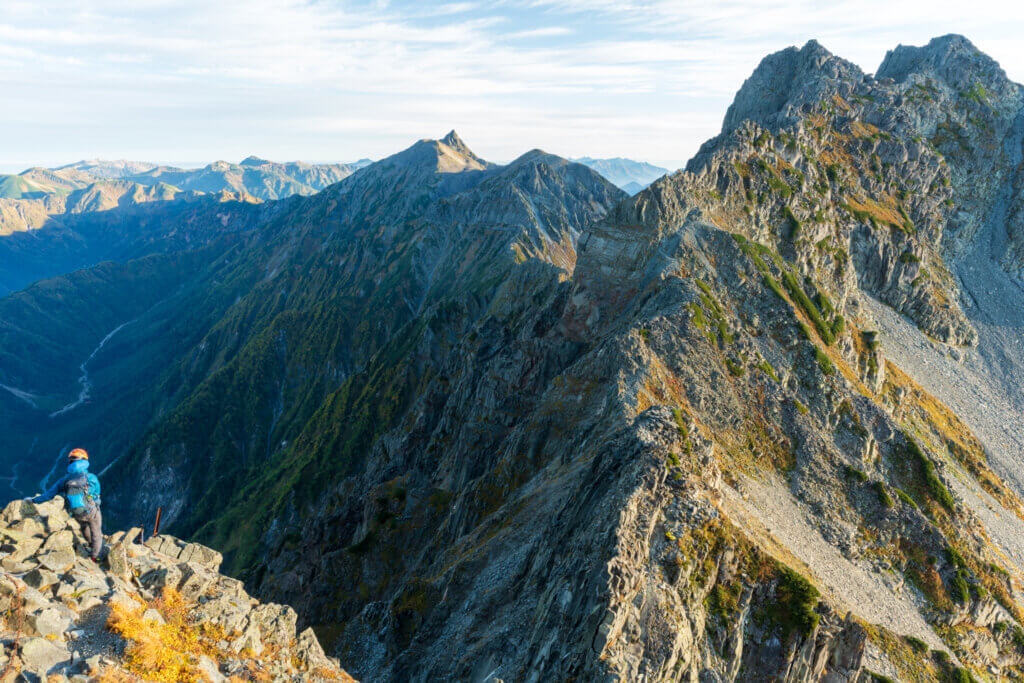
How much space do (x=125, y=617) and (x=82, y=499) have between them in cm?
696

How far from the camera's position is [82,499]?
27438mm

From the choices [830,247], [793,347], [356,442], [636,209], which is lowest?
[356,442]

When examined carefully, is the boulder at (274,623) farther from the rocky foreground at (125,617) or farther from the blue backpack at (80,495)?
the blue backpack at (80,495)

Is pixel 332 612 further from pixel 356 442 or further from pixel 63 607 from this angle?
pixel 356 442

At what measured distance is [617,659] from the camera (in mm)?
26688

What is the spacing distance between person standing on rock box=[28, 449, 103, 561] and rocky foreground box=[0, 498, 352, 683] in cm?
49

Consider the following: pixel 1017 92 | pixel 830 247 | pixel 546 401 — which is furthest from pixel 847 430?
pixel 1017 92

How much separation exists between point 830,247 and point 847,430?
56.1 metres

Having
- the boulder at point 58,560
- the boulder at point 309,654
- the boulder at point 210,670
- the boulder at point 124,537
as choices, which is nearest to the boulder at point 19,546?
the boulder at point 58,560

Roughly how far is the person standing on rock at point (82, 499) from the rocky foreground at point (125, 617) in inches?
19.4

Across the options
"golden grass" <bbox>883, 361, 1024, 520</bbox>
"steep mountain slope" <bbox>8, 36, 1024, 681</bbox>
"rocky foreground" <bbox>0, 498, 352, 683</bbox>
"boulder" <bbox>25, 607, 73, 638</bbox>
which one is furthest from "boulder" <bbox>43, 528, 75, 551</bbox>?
"golden grass" <bbox>883, 361, 1024, 520</bbox>

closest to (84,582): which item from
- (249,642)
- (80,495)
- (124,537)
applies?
(80,495)

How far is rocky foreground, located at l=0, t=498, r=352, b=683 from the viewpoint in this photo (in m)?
22.0

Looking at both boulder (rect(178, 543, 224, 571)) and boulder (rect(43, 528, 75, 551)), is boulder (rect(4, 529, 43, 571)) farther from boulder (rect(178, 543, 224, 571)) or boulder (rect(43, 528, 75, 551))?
boulder (rect(178, 543, 224, 571))
